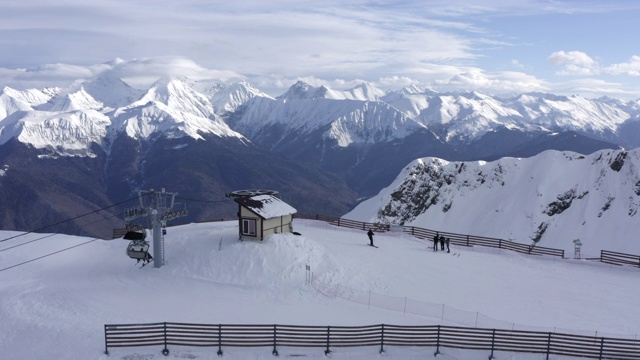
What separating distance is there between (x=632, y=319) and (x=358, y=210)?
85.0 metres

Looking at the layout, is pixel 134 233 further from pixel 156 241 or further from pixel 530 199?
pixel 530 199

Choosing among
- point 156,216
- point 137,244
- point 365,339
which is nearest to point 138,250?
point 137,244

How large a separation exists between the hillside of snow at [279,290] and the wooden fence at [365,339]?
48 centimetres

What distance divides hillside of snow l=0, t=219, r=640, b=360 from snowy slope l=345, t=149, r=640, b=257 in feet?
119

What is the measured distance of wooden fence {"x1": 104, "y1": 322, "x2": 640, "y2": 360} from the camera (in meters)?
27.0

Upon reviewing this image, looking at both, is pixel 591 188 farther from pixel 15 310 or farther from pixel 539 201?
pixel 15 310

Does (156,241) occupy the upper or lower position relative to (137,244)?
upper

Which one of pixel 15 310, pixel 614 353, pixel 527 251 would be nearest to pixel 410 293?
pixel 614 353

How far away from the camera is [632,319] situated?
33.5 meters

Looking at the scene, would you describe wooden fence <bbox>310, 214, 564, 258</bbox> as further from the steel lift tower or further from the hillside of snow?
the steel lift tower

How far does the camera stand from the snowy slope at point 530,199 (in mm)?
79438

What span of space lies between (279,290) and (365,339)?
11.3 metres

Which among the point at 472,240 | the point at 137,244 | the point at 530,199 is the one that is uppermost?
the point at 137,244

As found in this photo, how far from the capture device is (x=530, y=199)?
91.7 meters
